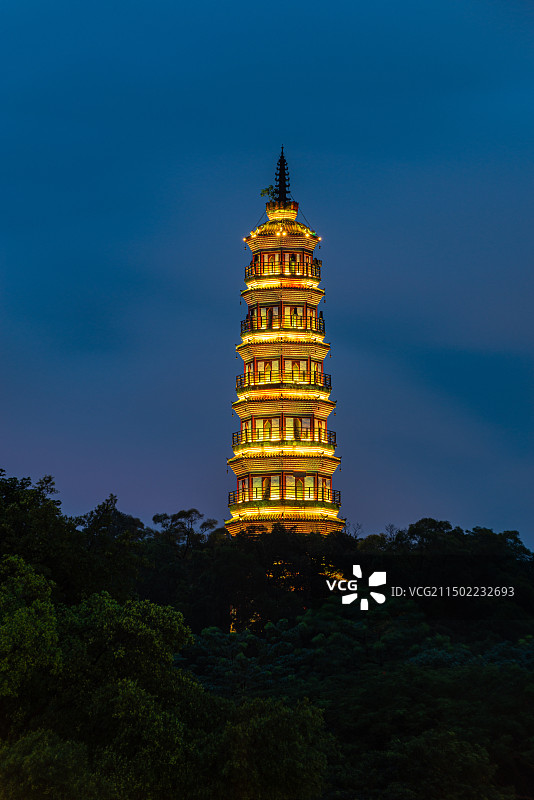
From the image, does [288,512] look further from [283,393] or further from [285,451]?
[283,393]

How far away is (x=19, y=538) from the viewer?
115 ft

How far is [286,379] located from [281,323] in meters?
Result: 4.16

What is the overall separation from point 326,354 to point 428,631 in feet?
105

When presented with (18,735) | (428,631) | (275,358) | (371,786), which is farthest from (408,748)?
(275,358)

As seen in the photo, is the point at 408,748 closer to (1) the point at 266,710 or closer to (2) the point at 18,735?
(1) the point at 266,710

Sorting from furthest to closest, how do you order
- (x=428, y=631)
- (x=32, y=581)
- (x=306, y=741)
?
(x=428, y=631)
(x=32, y=581)
(x=306, y=741)

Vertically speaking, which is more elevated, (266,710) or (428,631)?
(428,631)

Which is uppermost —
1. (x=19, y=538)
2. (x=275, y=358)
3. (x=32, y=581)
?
(x=275, y=358)

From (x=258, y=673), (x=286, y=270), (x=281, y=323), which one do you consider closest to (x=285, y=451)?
(x=281, y=323)

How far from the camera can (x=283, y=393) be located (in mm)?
75000

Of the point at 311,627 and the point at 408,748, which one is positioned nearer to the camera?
the point at 408,748

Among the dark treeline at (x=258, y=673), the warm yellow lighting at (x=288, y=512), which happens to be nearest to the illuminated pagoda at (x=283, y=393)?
the warm yellow lighting at (x=288, y=512)

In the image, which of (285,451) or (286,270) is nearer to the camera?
(285,451)

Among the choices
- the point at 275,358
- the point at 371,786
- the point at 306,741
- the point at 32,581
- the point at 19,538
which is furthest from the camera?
the point at 275,358
